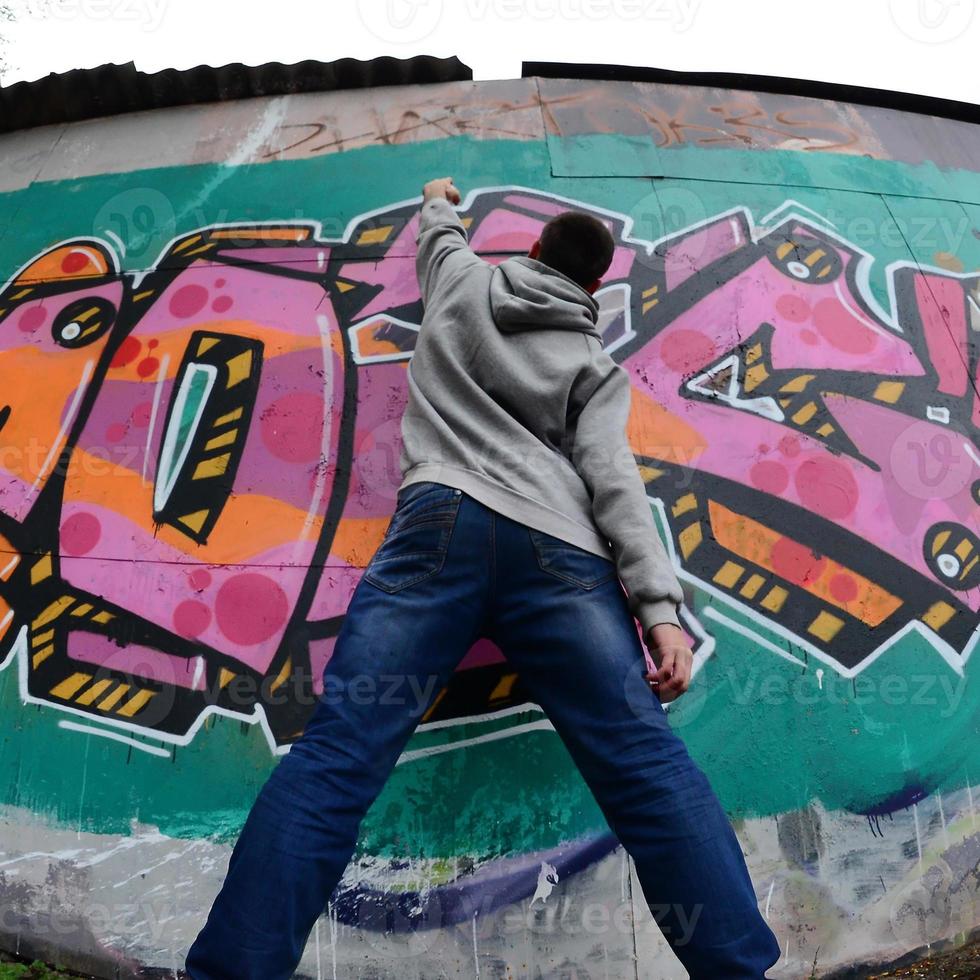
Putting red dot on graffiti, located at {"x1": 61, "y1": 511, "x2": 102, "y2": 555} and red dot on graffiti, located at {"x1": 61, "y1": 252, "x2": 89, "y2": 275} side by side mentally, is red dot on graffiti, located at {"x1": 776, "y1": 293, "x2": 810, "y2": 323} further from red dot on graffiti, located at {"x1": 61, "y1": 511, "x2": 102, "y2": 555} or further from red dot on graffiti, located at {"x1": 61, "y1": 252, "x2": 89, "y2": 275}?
red dot on graffiti, located at {"x1": 61, "y1": 252, "x2": 89, "y2": 275}

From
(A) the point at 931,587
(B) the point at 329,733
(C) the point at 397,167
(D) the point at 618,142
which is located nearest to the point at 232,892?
(B) the point at 329,733

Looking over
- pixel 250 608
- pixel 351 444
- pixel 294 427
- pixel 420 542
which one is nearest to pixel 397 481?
pixel 351 444

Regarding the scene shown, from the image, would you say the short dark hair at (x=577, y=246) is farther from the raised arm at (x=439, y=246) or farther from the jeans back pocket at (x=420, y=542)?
the jeans back pocket at (x=420, y=542)

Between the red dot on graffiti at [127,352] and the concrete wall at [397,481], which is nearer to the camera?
the concrete wall at [397,481]

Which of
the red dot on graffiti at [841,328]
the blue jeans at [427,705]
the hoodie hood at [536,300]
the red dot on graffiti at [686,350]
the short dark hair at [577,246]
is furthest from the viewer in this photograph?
the red dot on graffiti at [841,328]

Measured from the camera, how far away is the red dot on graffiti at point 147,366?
3.06 metres

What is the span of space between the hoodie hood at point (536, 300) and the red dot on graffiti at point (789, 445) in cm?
104

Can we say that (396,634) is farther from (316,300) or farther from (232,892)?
(316,300)

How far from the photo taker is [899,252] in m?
3.33

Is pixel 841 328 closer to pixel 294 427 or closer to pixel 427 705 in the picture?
pixel 294 427

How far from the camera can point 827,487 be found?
2.83 meters

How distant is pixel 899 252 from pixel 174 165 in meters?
3.14

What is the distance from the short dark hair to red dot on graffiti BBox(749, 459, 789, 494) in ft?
3.33

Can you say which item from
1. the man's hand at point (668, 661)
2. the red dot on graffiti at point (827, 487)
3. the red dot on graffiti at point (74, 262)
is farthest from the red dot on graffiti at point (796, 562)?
the red dot on graffiti at point (74, 262)
